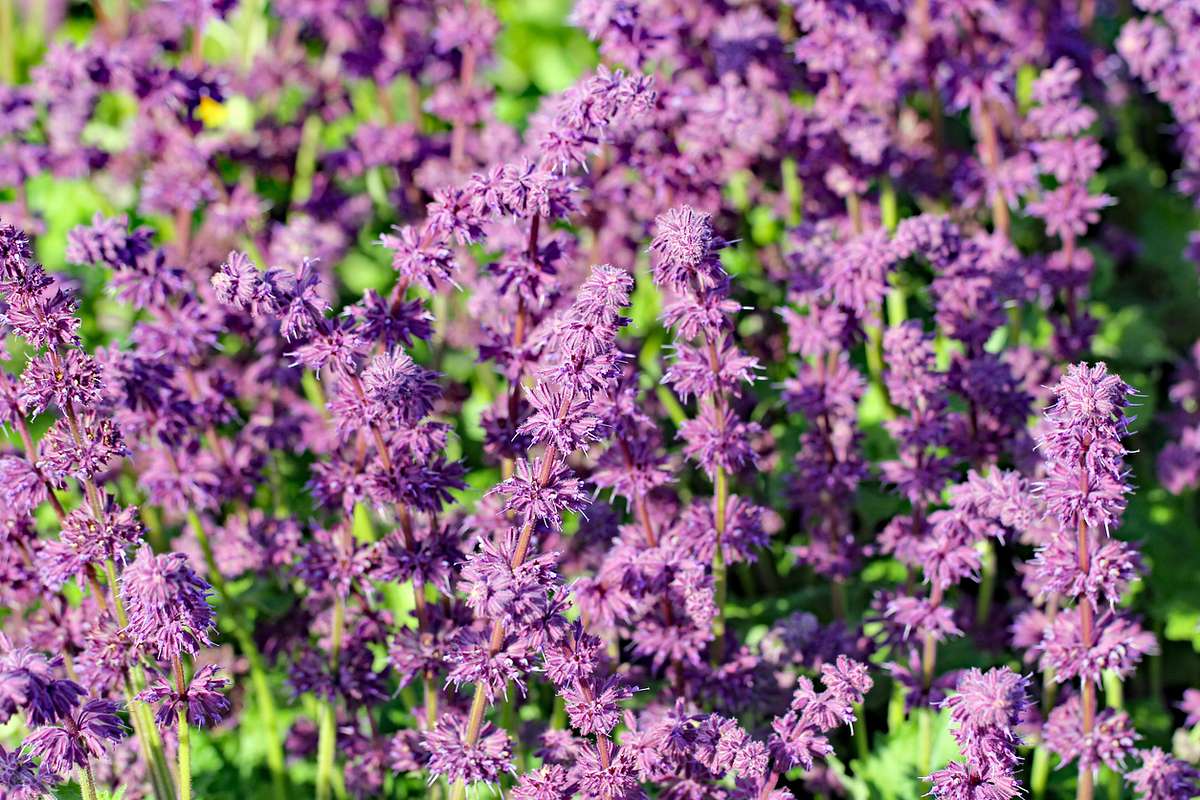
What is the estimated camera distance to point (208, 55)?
30.2 feet

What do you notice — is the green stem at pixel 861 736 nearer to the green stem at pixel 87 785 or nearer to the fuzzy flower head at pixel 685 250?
the fuzzy flower head at pixel 685 250

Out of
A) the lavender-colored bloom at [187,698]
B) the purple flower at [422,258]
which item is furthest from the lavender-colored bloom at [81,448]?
the purple flower at [422,258]

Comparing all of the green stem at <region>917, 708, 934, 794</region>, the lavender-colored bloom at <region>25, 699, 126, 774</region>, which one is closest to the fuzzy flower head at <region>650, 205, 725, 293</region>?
the green stem at <region>917, 708, 934, 794</region>

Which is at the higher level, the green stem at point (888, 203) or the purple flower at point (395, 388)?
the green stem at point (888, 203)

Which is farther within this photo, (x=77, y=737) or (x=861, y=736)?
(x=861, y=736)

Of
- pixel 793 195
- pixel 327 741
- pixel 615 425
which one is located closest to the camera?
Answer: pixel 615 425

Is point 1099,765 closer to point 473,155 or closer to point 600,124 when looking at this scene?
point 600,124

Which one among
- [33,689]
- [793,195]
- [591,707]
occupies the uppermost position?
→ [793,195]

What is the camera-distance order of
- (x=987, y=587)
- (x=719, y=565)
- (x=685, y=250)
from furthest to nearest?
1. (x=987, y=587)
2. (x=719, y=565)
3. (x=685, y=250)

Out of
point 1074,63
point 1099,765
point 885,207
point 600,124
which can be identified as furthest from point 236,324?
point 1074,63

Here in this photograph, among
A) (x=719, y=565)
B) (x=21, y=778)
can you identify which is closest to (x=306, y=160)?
(x=719, y=565)

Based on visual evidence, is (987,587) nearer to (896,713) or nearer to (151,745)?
(896,713)

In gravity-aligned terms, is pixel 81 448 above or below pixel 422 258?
below

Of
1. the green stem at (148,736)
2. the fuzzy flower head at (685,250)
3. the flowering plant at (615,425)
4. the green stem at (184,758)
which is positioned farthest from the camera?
the green stem at (148,736)
